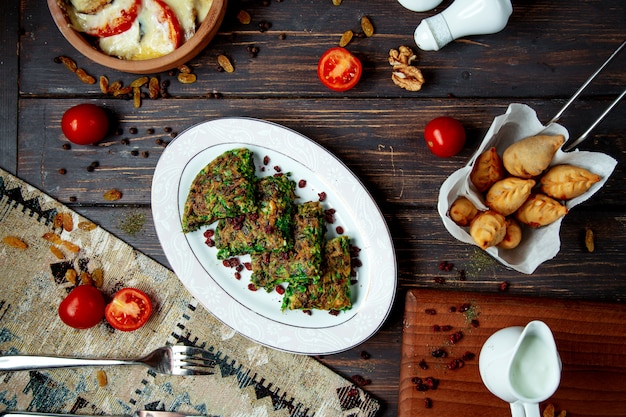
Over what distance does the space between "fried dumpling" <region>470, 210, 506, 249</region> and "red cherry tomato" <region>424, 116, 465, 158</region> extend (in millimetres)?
276

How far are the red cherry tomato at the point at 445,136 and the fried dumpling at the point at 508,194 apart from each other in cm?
21

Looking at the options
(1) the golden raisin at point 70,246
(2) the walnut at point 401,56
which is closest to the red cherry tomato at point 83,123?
(1) the golden raisin at point 70,246

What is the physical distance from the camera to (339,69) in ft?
6.64

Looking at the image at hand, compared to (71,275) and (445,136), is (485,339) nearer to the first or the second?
(445,136)

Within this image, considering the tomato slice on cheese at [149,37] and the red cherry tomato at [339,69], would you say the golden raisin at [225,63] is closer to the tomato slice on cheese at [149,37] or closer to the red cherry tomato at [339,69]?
the tomato slice on cheese at [149,37]

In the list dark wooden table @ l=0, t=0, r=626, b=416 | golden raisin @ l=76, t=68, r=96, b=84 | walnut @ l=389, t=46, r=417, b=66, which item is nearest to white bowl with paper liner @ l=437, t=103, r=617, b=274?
dark wooden table @ l=0, t=0, r=626, b=416

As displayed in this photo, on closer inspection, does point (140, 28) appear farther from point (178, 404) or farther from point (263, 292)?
point (178, 404)

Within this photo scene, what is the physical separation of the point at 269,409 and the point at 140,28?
4.55 feet

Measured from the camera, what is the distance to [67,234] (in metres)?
2.15

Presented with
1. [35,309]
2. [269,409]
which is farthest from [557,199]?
[35,309]

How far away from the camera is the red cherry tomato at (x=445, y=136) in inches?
76.9

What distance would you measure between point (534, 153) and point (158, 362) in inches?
56.7

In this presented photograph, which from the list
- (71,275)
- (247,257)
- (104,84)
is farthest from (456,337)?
(104,84)

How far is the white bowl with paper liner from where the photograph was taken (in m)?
1.80
